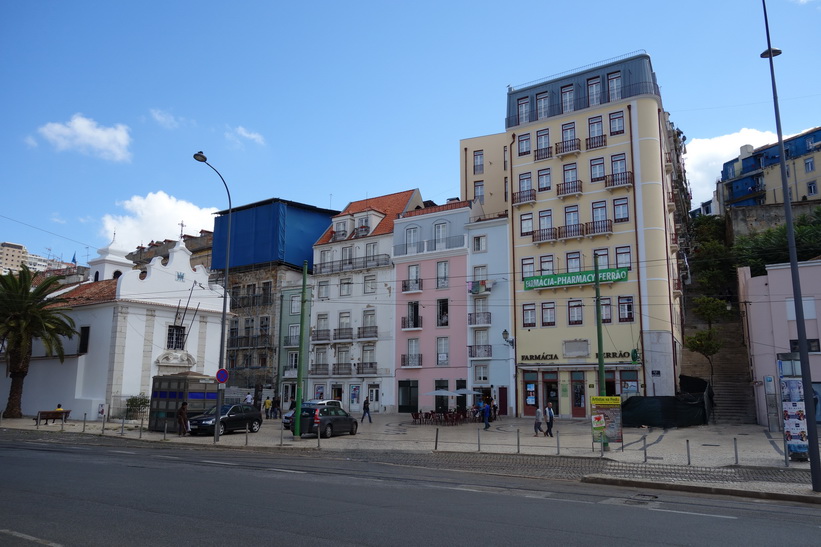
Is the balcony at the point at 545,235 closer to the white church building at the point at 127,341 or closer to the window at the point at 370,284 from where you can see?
the window at the point at 370,284

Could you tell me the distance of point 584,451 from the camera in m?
23.6

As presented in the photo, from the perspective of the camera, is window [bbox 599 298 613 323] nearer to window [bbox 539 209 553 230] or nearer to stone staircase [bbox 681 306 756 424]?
window [bbox 539 209 553 230]

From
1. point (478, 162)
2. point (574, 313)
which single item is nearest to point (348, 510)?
point (574, 313)

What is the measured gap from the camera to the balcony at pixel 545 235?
45.3 m

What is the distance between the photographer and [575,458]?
2162 centimetres

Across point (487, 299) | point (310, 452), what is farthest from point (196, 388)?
point (487, 299)

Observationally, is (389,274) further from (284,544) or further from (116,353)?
(284,544)

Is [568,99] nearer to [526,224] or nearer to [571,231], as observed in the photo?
[526,224]

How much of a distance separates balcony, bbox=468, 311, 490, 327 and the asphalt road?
98.6ft

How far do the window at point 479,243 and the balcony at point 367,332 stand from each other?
34.2 feet

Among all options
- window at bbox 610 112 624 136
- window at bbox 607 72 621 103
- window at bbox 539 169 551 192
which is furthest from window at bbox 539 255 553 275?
window at bbox 607 72 621 103

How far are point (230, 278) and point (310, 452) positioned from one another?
43.5 meters

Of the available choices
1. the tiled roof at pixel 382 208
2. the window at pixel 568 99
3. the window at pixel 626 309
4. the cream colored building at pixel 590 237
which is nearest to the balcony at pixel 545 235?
the cream colored building at pixel 590 237

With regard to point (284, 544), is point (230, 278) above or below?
above
